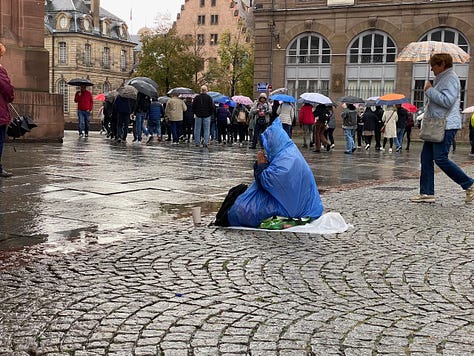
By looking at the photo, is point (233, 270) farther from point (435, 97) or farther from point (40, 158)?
point (40, 158)

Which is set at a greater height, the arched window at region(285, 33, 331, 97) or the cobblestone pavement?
the arched window at region(285, 33, 331, 97)

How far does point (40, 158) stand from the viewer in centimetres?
1280

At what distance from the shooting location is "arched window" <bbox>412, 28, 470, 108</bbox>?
3675 cm

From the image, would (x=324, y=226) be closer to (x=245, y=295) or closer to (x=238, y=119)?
(x=245, y=295)

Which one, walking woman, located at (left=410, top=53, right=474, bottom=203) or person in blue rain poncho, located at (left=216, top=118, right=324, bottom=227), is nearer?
person in blue rain poncho, located at (left=216, top=118, right=324, bottom=227)

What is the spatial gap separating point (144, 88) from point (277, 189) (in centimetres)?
1603

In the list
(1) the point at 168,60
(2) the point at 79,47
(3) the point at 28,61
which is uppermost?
(2) the point at 79,47

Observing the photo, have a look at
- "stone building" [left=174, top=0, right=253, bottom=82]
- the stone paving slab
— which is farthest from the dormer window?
the stone paving slab

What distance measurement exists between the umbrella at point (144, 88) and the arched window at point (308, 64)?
67.9 ft

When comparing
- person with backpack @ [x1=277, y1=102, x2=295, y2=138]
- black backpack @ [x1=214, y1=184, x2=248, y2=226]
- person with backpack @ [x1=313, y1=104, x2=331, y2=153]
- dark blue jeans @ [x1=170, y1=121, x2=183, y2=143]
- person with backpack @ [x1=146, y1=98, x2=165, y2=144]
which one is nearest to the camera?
black backpack @ [x1=214, y1=184, x2=248, y2=226]

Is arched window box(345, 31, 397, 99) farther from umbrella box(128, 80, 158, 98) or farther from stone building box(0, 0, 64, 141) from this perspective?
stone building box(0, 0, 64, 141)

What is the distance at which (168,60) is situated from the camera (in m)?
57.1

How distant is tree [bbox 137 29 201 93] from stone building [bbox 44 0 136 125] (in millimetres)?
16739

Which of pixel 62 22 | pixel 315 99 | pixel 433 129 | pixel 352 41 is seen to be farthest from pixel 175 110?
pixel 62 22
